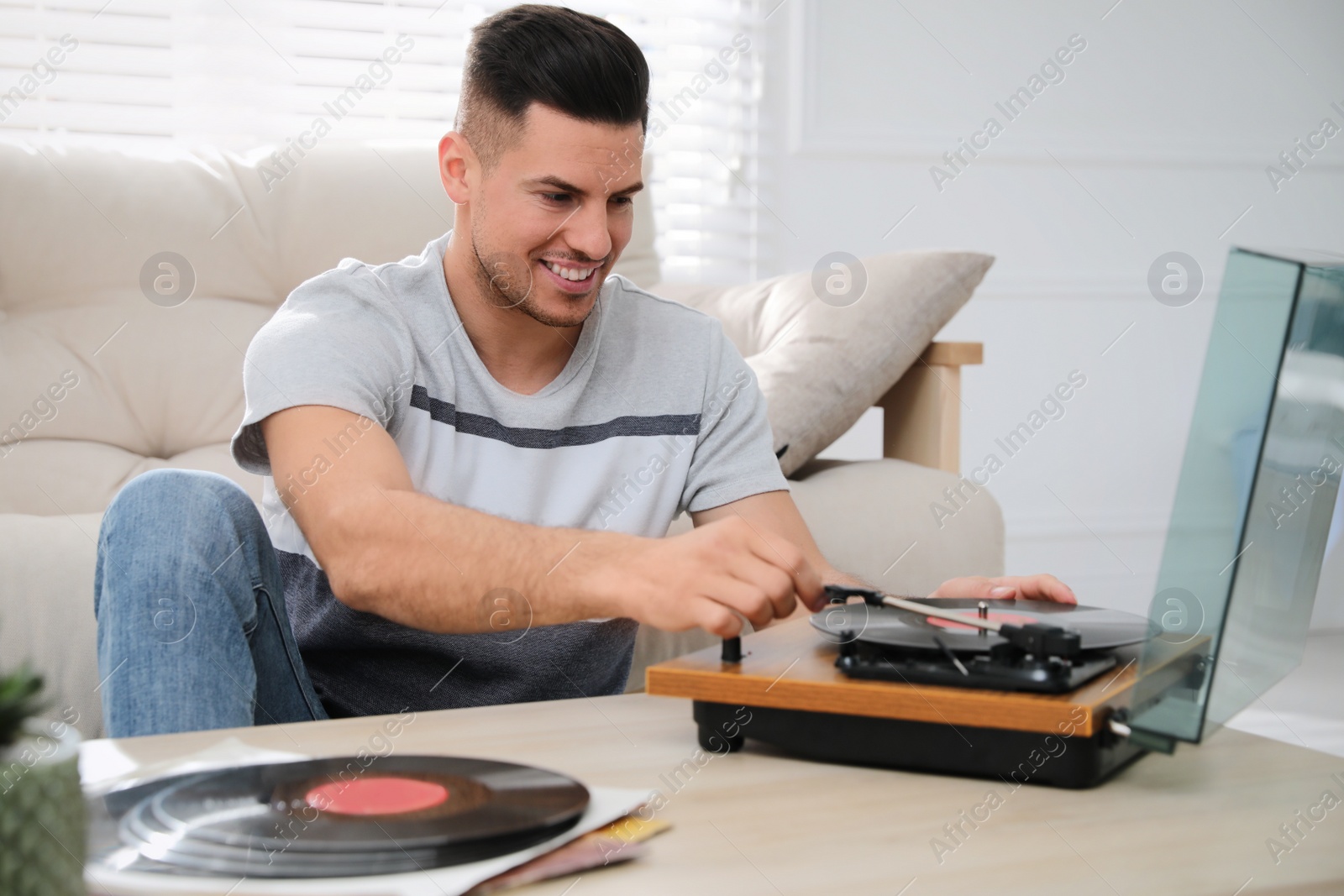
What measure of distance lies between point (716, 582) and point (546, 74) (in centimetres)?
69

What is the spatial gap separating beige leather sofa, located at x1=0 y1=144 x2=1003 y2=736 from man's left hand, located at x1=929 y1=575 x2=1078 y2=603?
0.62 metres

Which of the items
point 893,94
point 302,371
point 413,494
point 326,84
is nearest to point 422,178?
point 326,84

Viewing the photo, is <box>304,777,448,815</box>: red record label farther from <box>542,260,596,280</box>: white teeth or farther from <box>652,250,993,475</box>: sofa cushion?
<box>652,250,993,475</box>: sofa cushion

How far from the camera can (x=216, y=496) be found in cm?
97

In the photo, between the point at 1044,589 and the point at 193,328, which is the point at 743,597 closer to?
the point at 1044,589

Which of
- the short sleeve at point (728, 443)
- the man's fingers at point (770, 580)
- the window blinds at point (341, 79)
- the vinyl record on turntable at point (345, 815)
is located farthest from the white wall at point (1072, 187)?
the vinyl record on turntable at point (345, 815)

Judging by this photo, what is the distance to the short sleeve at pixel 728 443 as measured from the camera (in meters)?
1.26

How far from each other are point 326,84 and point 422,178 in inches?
28.6

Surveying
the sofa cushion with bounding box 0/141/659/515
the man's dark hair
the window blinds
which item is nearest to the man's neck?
the man's dark hair

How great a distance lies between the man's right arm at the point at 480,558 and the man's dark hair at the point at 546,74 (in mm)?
401

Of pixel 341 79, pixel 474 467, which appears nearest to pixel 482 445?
pixel 474 467

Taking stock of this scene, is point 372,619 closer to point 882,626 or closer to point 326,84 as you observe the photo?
point 882,626

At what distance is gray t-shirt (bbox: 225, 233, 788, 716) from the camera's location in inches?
44.5

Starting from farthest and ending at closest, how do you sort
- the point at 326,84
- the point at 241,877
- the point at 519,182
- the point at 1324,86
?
1. the point at 1324,86
2. the point at 326,84
3. the point at 519,182
4. the point at 241,877
